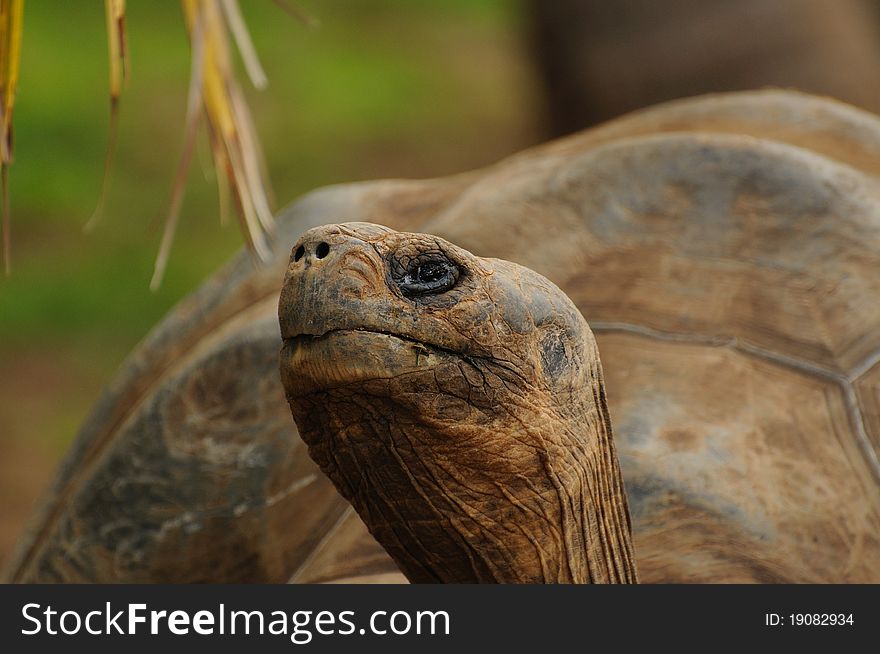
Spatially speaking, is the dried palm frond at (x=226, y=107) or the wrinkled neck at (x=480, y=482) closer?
the wrinkled neck at (x=480, y=482)

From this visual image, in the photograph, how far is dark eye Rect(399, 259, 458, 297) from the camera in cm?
185

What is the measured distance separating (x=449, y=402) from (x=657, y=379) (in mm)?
687

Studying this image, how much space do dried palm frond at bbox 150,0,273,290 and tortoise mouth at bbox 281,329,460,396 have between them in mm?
642

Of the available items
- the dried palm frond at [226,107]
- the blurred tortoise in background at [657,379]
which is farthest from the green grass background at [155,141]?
the dried palm frond at [226,107]

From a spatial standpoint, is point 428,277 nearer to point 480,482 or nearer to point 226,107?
point 480,482

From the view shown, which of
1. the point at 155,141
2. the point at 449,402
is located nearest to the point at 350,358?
the point at 449,402

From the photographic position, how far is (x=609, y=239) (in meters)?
2.71

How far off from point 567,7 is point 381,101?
393cm

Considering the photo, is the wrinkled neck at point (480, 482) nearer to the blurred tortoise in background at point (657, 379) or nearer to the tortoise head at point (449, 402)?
the tortoise head at point (449, 402)

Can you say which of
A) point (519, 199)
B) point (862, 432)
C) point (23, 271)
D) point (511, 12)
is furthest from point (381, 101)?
point (862, 432)

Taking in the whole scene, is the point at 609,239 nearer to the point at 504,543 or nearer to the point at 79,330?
the point at 504,543

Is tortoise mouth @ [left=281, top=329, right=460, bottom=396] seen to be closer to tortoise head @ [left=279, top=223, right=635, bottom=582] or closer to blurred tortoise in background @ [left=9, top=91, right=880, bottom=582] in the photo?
tortoise head @ [left=279, top=223, right=635, bottom=582]

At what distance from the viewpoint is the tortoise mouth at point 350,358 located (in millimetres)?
1790

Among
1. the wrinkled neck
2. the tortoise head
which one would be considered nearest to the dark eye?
the tortoise head
